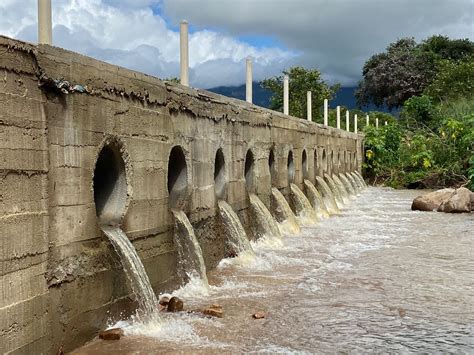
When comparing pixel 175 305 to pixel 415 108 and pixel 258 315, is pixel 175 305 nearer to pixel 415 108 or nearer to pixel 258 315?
pixel 258 315

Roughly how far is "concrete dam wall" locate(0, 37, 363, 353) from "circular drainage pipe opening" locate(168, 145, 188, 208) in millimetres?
16

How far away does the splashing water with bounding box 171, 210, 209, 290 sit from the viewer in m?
8.18

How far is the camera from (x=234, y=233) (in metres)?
10.2

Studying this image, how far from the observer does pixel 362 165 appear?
112 feet

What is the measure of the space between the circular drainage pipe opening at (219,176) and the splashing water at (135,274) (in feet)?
14.1

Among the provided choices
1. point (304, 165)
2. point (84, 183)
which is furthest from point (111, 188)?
point (304, 165)

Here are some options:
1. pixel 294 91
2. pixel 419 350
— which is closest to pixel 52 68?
pixel 419 350

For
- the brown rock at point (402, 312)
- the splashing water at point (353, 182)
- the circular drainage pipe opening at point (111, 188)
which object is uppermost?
the circular drainage pipe opening at point (111, 188)

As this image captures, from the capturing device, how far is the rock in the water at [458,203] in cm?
1803

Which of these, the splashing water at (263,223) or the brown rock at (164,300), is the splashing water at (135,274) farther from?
the splashing water at (263,223)

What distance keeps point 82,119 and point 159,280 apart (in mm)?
2528

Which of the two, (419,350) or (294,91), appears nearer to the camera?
(419,350)

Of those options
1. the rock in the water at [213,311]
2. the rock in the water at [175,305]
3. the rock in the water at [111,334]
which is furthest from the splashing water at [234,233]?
the rock in the water at [111,334]

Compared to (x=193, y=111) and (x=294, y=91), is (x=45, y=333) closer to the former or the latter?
(x=193, y=111)
